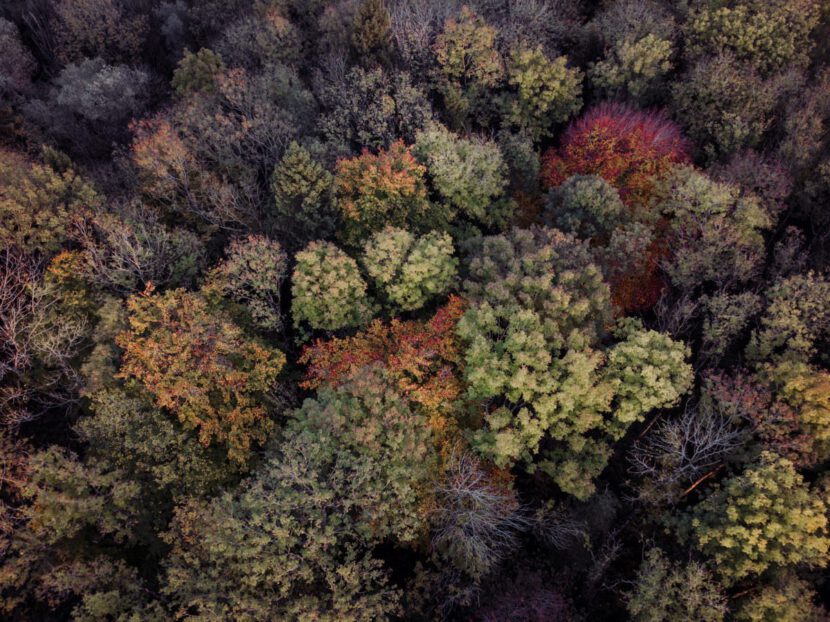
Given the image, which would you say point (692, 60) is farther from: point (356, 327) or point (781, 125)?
point (356, 327)

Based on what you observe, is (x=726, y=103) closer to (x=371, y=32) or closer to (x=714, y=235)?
(x=714, y=235)

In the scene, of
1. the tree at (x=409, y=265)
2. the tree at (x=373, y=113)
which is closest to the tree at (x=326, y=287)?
the tree at (x=409, y=265)

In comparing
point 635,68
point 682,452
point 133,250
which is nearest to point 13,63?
point 133,250

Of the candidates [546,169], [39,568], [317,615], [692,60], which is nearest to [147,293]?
[39,568]

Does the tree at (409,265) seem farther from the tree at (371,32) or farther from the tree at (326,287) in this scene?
the tree at (371,32)

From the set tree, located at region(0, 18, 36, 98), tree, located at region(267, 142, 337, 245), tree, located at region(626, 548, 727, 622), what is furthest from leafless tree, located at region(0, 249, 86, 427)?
tree, located at region(0, 18, 36, 98)

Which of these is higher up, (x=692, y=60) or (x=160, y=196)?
(x=692, y=60)
